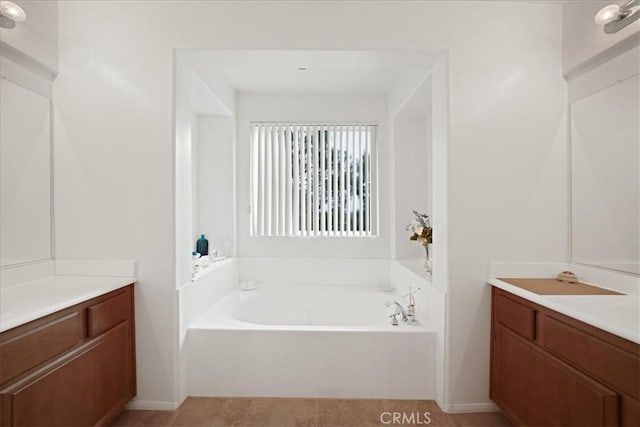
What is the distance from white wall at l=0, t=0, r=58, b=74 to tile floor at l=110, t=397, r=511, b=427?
7.17 feet

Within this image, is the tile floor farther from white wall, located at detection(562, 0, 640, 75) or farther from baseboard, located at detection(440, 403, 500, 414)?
white wall, located at detection(562, 0, 640, 75)

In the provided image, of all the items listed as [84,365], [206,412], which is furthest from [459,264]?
[84,365]

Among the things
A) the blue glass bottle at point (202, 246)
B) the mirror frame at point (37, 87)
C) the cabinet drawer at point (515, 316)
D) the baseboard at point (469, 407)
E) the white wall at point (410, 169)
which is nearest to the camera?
the cabinet drawer at point (515, 316)

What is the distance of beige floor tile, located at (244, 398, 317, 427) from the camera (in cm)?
214

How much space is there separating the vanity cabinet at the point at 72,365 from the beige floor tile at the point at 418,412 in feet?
5.26

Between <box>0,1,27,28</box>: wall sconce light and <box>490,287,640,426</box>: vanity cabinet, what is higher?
<box>0,1,27,28</box>: wall sconce light

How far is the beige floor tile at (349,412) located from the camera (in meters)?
2.14

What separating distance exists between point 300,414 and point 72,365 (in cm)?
128

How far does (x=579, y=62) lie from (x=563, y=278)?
1285mm

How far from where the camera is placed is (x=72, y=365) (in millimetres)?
1719

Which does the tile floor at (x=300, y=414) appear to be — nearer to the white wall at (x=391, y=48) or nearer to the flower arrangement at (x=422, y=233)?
the white wall at (x=391, y=48)

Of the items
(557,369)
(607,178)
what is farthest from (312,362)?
(607,178)

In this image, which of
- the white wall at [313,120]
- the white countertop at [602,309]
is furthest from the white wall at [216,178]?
the white countertop at [602,309]

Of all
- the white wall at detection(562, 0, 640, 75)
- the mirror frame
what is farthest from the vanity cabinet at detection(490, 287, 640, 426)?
the mirror frame
